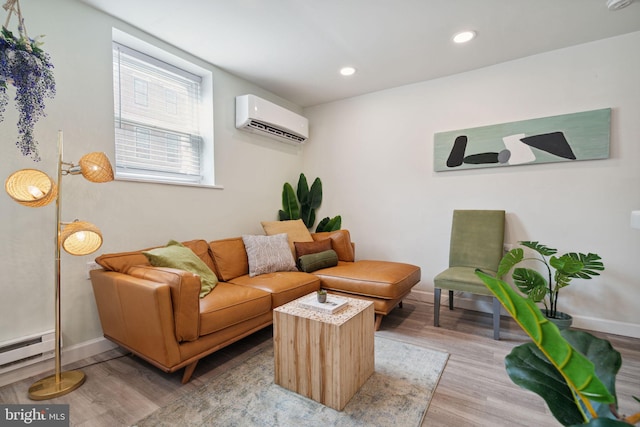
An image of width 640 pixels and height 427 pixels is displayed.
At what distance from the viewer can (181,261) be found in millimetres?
2154

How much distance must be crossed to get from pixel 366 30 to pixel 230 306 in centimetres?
237

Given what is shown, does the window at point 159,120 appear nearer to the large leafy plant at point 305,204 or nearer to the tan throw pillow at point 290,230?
the tan throw pillow at point 290,230

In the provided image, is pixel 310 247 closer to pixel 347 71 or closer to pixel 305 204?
pixel 305 204

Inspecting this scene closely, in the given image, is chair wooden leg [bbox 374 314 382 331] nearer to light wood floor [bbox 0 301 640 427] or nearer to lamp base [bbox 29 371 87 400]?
light wood floor [bbox 0 301 640 427]

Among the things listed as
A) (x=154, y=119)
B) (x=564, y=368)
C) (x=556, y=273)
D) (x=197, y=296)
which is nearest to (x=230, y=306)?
(x=197, y=296)

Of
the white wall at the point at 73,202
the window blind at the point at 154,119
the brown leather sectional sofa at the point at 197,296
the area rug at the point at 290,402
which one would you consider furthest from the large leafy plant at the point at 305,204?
the area rug at the point at 290,402

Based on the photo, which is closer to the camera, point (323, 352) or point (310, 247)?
point (323, 352)

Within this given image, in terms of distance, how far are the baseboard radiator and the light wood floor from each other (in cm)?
12

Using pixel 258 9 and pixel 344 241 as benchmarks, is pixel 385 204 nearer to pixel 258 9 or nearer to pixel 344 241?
pixel 344 241

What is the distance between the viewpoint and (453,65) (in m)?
2.98

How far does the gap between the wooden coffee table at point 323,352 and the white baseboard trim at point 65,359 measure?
1423 mm

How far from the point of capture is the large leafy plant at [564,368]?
58 cm

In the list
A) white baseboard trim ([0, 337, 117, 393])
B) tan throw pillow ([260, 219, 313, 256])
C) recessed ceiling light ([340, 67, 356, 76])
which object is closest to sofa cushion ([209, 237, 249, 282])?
tan throw pillow ([260, 219, 313, 256])

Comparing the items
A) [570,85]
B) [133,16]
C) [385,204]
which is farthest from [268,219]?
[570,85]
